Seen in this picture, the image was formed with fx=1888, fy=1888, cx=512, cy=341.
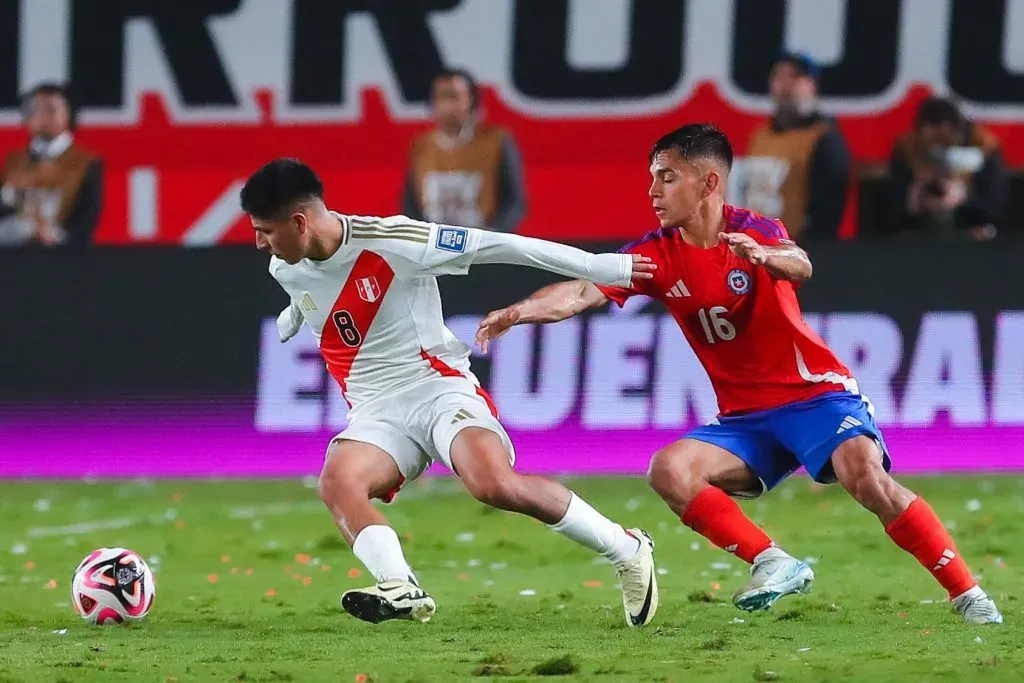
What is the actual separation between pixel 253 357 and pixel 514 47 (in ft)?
14.6

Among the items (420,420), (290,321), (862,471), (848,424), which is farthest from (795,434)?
(290,321)

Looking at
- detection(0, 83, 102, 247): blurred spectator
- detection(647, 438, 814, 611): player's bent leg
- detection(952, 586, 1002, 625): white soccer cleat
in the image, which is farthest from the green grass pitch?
detection(0, 83, 102, 247): blurred spectator

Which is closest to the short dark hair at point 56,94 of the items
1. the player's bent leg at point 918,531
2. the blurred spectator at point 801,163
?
the blurred spectator at point 801,163

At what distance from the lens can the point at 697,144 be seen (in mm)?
7309

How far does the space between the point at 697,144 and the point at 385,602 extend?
216 centimetres

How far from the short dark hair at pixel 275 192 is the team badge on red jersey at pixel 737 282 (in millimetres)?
1646

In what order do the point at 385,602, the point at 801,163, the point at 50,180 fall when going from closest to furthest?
the point at 385,602 < the point at 801,163 < the point at 50,180

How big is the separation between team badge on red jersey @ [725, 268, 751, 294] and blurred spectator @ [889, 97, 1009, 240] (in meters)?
5.38

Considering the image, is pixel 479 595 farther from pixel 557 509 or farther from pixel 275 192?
pixel 275 192

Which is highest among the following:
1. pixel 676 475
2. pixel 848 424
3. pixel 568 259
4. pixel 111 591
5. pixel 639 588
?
pixel 568 259

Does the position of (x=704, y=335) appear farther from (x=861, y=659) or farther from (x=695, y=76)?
(x=695, y=76)

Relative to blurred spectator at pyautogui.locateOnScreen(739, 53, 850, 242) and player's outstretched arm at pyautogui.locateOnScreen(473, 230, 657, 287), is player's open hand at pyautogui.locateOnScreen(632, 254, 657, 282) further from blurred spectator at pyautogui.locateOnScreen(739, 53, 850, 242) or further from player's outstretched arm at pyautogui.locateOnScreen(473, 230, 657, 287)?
blurred spectator at pyautogui.locateOnScreen(739, 53, 850, 242)

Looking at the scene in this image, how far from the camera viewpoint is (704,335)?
7.43 m

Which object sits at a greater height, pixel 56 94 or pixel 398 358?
pixel 56 94
